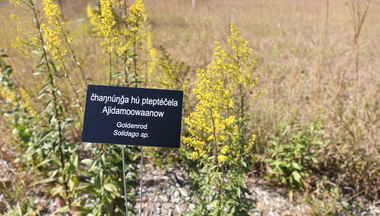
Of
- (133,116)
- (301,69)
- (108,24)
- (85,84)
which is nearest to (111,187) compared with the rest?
(133,116)

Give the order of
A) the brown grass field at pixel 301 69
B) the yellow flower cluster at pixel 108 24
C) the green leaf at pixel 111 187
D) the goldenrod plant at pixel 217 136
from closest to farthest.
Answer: the goldenrod plant at pixel 217 136 → the yellow flower cluster at pixel 108 24 → the green leaf at pixel 111 187 → the brown grass field at pixel 301 69

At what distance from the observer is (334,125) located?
296cm

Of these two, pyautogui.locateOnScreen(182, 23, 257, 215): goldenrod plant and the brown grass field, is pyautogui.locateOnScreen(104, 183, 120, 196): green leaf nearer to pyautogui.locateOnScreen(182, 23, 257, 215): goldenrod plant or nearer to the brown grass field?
pyautogui.locateOnScreen(182, 23, 257, 215): goldenrod plant

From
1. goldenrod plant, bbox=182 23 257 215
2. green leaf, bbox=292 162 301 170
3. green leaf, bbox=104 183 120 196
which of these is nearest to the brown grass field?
green leaf, bbox=292 162 301 170

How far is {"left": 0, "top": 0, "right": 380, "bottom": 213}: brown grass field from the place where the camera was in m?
2.70

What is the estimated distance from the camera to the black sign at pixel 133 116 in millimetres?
1628

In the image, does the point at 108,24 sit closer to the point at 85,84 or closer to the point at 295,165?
the point at 85,84

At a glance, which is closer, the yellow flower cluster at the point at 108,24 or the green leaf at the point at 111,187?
the yellow flower cluster at the point at 108,24

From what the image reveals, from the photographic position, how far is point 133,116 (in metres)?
1.65

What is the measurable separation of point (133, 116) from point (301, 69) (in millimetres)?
3357

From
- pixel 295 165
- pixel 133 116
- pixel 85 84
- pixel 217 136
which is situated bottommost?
pixel 295 165

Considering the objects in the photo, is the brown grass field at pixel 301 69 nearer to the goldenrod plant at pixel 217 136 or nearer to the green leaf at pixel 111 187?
the goldenrod plant at pixel 217 136

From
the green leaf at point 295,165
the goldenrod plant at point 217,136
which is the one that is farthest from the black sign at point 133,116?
the green leaf at point 295,165

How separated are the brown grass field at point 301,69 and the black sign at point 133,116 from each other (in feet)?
3.34
